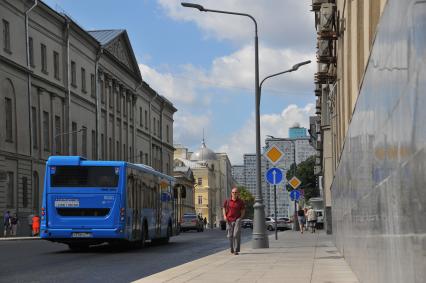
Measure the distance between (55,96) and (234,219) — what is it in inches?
1694

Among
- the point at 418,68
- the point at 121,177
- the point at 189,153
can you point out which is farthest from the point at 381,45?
the point at 189,153

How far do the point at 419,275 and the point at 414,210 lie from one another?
1.04 ft

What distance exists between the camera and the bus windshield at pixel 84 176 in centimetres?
2147

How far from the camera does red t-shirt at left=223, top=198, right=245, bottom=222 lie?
779 inches

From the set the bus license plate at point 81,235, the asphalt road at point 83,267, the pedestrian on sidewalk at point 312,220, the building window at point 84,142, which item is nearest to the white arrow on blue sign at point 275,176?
the asphalt road at point 83,267

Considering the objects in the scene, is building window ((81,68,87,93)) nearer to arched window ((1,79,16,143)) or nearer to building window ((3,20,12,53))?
arched window ((1,79,16,143))

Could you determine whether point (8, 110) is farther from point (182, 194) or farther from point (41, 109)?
point (182, 194)

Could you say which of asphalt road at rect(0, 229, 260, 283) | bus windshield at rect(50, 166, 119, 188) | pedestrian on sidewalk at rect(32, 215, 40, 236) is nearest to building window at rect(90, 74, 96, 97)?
pedestrian on sidewalk at rect(32, 215, 40, 236)

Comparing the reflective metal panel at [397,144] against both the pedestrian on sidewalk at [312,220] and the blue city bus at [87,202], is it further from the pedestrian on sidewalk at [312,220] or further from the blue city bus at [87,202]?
the pedestrian on sidewalk at [312,220]

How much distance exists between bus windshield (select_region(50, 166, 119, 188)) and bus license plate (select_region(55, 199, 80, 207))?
446 millimetres

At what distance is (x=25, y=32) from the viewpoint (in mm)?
53719

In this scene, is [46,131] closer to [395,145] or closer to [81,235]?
[81,235]

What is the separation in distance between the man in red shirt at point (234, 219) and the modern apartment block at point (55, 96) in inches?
1243

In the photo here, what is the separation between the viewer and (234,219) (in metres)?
19.8
